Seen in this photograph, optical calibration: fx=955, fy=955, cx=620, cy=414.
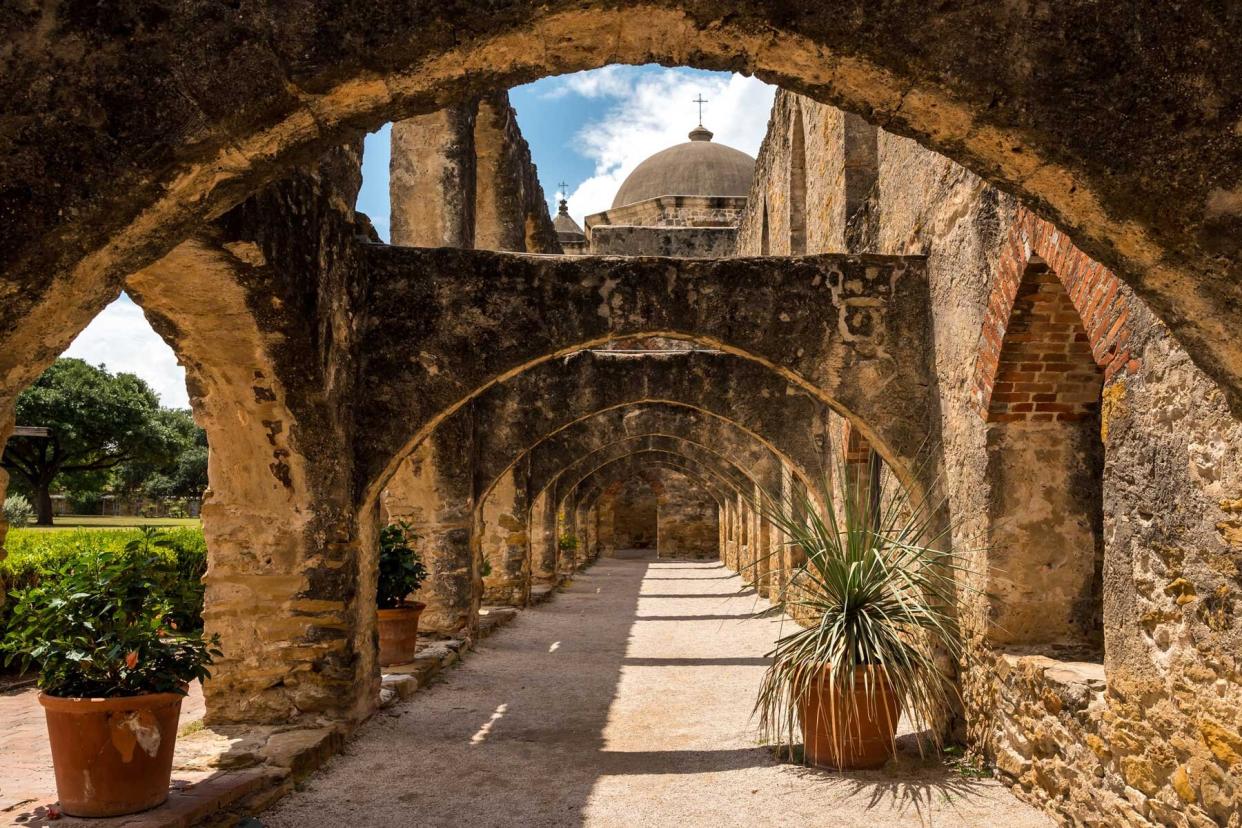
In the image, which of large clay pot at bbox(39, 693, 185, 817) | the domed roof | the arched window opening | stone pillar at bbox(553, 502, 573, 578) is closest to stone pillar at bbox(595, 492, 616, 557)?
the domed roof

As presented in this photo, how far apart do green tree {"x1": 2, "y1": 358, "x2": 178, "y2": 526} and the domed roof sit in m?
15.6

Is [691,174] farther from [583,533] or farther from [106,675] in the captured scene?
[106,675]

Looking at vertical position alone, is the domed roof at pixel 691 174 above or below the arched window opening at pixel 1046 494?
above

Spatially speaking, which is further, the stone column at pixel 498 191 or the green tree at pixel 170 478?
the green tree at pixel 170 478

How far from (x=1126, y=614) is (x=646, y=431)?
920cm

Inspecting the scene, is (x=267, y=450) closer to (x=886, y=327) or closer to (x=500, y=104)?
(x=886, y=327)

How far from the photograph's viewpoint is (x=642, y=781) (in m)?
4.94

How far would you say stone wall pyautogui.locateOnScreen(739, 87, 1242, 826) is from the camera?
303cm

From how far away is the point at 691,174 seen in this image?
25.8 m

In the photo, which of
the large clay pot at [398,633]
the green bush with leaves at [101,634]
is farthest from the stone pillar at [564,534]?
the green bush with leaves at [101,634]

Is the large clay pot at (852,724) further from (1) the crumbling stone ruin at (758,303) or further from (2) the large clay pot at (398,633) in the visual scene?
(2) the large clay pot at (398,633)

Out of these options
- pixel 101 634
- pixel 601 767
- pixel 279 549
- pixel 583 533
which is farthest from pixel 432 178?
pixel 583 533

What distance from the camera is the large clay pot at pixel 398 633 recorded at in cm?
725

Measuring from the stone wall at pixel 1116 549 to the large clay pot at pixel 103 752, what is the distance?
12.1ft
